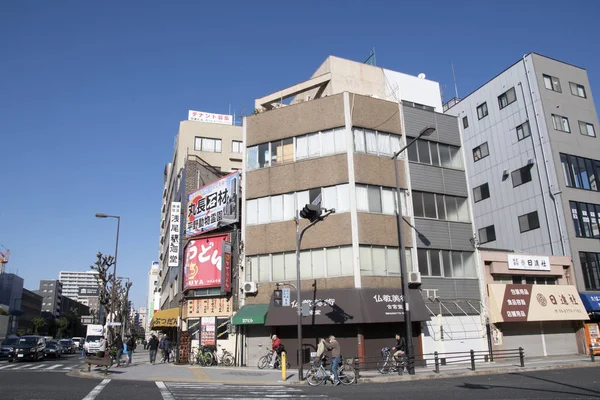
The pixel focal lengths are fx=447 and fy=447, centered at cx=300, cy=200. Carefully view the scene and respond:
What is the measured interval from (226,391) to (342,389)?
4081mm

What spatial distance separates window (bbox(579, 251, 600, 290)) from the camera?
31.7m

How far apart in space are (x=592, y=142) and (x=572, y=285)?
503 inches

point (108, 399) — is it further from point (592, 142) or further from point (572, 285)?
point (592, 142)

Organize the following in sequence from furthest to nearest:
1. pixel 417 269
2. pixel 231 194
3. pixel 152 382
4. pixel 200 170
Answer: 1. pixel 200 170
2. pixel 231 194
3. pixel 417 269
4. pixel 152 382

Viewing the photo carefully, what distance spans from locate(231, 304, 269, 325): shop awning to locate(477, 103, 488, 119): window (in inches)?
1090

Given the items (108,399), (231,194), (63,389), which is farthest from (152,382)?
(231,194)

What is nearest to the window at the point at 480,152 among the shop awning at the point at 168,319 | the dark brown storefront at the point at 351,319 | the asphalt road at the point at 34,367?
the dark brown storefront at the point at 351,319

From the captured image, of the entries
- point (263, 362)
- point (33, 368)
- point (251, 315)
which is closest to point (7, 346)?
point (33, 368)

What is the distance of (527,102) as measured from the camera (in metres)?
36.1

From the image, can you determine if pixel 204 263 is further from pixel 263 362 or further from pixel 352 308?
pixel 352 308

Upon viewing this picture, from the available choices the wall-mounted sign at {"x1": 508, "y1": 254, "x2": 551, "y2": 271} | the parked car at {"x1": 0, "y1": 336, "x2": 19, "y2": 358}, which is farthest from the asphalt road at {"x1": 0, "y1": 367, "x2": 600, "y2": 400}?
the parked car at {"x1": 0, "y1": 336, "x2": 19, "y2": 358}

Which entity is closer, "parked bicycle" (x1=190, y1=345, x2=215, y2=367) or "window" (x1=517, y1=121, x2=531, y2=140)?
"parked bicycle" (x1=190, y1=345, x2=215, y2=367)

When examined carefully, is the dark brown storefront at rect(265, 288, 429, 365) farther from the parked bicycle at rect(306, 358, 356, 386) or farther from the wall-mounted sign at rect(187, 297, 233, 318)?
the parked bicycle at rect(306, 358, 356, 386)

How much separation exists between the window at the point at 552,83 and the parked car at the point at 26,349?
4476 centimetres
